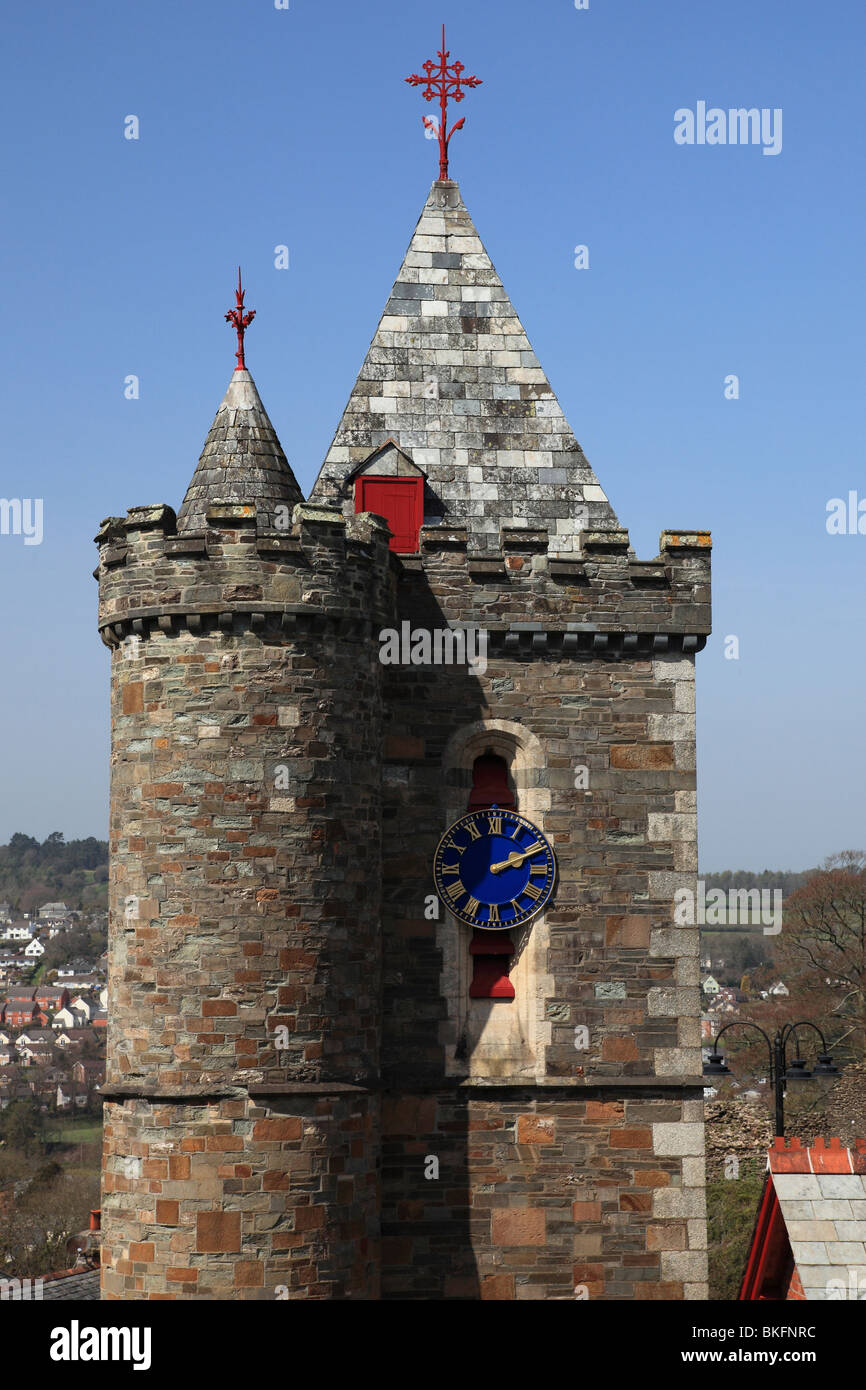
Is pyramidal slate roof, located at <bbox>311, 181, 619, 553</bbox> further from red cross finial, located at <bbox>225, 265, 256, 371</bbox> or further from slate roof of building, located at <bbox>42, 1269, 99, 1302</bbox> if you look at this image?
slate roof of building, located at <bbox>42, 1269, 99, 1302</bbox>

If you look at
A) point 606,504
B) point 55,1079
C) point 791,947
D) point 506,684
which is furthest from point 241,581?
point 55,1079

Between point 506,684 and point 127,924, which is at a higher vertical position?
point 506,684

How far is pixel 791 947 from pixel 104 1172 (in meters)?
39.6

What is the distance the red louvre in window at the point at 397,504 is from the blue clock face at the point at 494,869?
321 centimetres

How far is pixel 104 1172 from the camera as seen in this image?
16.9 meters

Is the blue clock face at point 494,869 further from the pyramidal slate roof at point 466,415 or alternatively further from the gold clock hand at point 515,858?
the pyramidal slate roof at point 466,415

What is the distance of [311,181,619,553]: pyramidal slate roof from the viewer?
19.6 meters

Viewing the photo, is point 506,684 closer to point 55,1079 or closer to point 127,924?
point 127,924

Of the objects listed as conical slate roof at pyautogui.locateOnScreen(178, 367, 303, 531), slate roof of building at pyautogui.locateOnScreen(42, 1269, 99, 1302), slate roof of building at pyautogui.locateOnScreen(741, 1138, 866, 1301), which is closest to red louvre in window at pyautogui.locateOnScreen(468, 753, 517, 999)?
slate roof of building at pyautogui.locateOnScreen(741, 1138, 866, 1301)

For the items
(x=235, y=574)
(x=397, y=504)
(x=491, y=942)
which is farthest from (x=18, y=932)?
(x=235, y=574)

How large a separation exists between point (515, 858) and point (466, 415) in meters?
5.24

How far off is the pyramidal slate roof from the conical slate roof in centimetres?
124

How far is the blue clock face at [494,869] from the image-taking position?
1814 centimetres

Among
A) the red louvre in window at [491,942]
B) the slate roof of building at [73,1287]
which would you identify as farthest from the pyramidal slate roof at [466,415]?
the slate roof of building at [73,1287]
